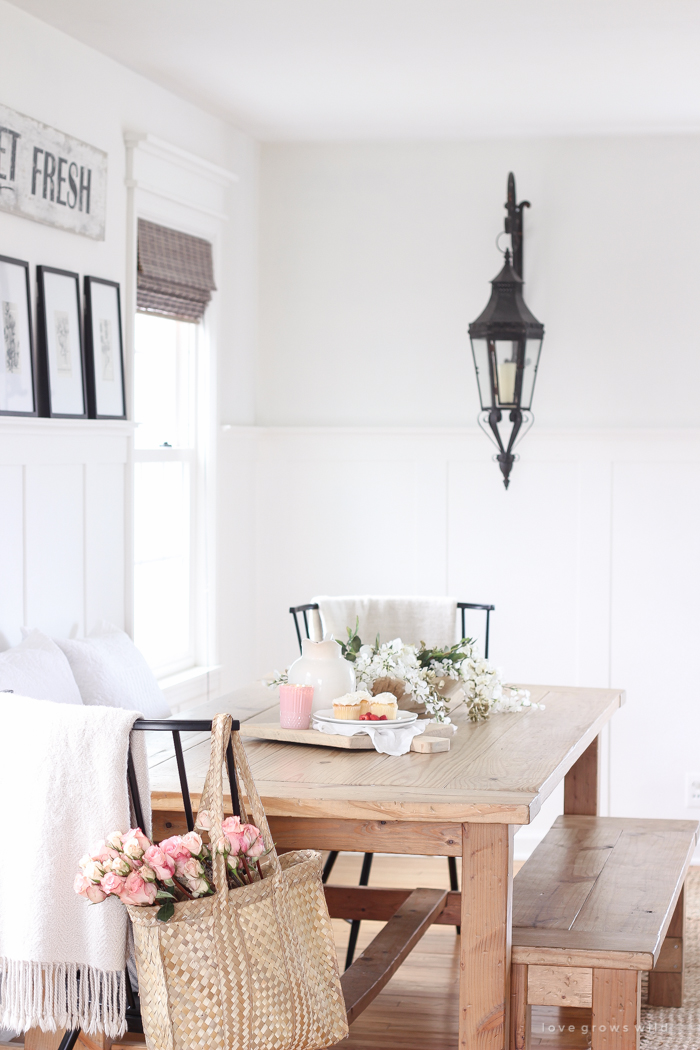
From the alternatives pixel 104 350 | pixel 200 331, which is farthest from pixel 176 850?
pixel 200 331

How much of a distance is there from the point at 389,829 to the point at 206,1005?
53cm

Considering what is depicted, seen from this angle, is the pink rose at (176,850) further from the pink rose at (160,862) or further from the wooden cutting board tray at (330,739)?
the wooden cutting board tray at (330,739)

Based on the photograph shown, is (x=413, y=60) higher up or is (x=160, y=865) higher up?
(x=413, y=60)

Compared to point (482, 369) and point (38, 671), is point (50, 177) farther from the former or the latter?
point (482, 369)

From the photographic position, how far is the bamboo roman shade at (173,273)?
13.2 ft

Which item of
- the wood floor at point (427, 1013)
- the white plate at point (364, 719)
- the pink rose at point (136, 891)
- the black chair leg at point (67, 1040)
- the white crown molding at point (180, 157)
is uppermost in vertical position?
the white crown molding at point (180, 157)

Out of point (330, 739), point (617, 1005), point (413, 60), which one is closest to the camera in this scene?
point (617, 1005)

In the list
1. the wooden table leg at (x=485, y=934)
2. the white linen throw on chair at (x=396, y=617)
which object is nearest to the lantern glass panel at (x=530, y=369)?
the white linen throw on chair at (x=396, y=617)

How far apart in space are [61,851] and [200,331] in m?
2.72

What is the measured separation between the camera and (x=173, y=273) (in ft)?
13.8

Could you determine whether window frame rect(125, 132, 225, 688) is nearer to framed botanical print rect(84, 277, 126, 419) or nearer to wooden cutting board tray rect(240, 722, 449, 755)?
framed botanical print rect(84, 277, 126, 419)

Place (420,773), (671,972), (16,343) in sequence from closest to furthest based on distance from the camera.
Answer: (420,773), (16,343), (671,972)

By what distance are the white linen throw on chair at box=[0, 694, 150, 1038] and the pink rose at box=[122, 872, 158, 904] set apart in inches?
6.0

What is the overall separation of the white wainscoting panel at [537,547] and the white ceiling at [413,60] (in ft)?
3.83
